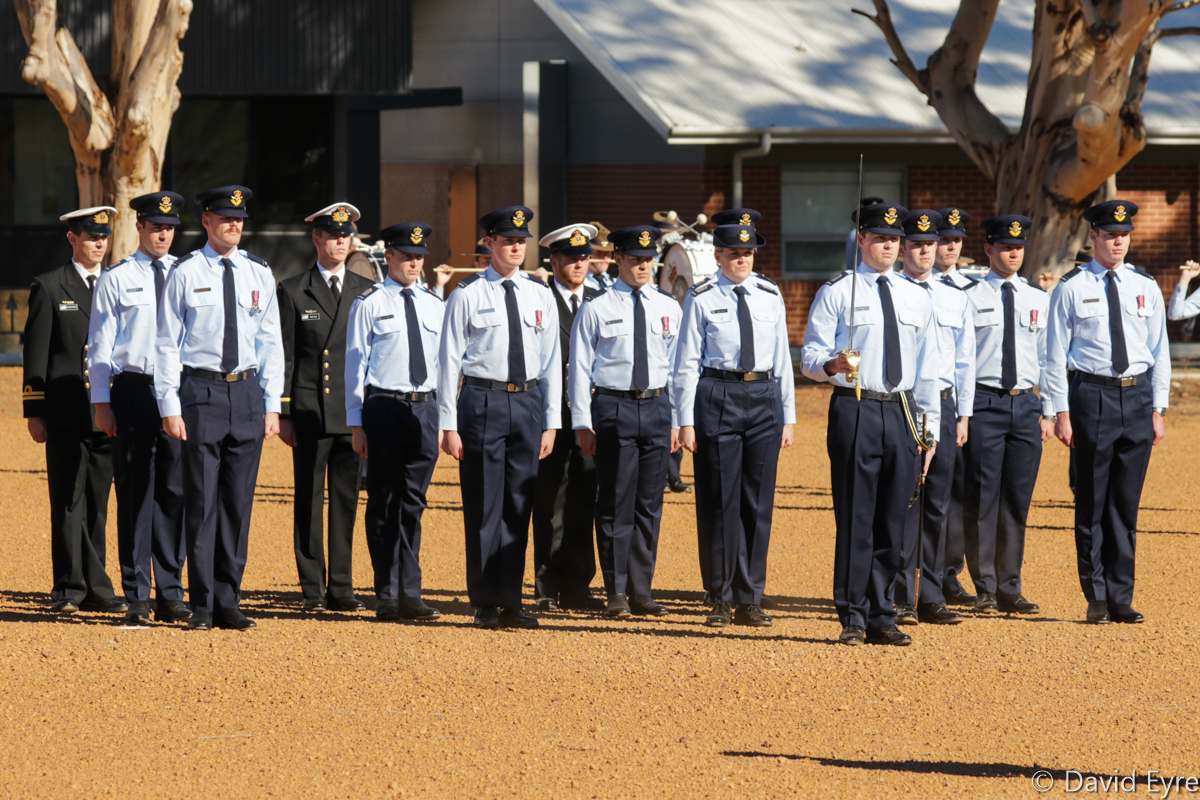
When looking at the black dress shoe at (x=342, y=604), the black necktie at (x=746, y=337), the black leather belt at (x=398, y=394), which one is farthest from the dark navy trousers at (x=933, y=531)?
the black dress shoe at (x=342, y=604)

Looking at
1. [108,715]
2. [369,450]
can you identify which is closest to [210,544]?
[369,450]

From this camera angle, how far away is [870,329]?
741cm

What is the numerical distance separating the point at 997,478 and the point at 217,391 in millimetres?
4355

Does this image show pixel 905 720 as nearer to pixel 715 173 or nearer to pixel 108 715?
pixel 108 715

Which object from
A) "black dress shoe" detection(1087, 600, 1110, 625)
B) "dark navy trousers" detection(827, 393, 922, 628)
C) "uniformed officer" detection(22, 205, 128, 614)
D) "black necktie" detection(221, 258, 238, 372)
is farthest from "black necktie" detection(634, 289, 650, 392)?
"uniformed officer" detection(22, 205, 128, 614)

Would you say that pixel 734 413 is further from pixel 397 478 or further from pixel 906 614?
pixel 397 478

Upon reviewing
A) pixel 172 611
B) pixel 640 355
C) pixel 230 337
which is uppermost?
pixel 230 337

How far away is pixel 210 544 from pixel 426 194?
19.4 meters

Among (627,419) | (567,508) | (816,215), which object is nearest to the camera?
(627,419)

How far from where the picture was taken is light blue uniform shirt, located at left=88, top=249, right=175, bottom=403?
771 centimetres

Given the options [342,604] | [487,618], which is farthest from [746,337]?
[342,604]

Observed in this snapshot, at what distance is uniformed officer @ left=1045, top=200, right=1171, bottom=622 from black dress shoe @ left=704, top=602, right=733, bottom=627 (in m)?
1.95

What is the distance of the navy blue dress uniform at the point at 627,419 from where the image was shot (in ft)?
27.3

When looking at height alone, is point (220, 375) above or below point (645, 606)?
above
